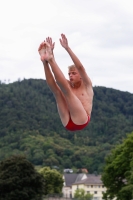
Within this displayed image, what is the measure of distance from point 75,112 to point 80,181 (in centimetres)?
17565

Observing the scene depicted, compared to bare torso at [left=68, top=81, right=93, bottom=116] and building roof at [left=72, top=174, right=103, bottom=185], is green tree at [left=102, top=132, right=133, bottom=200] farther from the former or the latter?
building roof at [left=72, top=174, right=103, bottom=185]

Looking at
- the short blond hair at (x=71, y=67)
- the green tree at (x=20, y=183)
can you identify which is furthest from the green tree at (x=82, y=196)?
the short blond hair at (x=71, y=67)

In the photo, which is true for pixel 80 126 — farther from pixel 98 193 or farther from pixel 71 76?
pixel 98 193

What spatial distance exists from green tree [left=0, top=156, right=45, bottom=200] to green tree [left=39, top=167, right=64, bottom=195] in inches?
1523

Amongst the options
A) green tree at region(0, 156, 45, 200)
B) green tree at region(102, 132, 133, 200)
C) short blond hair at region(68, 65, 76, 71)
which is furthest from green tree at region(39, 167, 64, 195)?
short blond hair at region(68, 65, 76, 71)

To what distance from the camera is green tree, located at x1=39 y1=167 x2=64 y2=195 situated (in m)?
117

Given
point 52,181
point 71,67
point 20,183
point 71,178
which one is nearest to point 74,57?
point 71,67

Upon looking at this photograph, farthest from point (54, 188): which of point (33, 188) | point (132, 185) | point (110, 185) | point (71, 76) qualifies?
point (71, 76)

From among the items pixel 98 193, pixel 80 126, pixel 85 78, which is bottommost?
pixel 98 193

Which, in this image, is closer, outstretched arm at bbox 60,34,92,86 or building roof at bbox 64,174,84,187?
outstretched arm at bbox 60,34,92,86

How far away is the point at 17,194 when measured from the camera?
76.3 metres

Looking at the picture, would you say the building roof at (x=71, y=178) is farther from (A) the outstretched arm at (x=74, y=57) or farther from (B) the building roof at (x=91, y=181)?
(A) the outstretched arm at (x=74, y=57)

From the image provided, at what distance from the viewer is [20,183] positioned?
76375 millimetres

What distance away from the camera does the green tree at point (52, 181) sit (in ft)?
384
